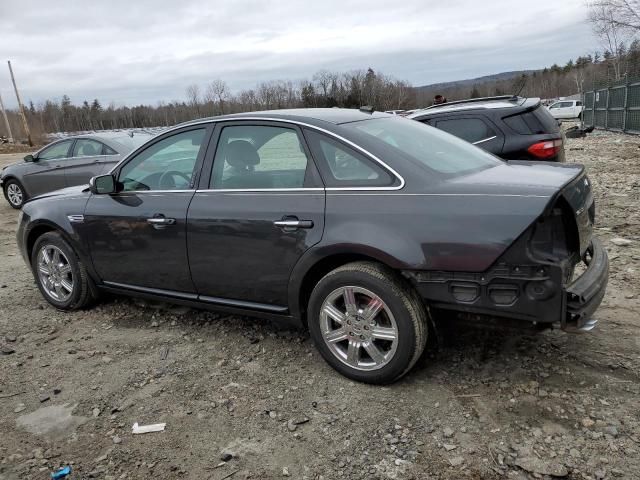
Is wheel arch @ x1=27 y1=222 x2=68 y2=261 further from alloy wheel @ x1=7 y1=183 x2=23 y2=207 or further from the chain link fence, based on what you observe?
the chain link fence

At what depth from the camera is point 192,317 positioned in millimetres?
4570

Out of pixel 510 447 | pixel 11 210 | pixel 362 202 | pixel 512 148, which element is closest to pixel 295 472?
pixel 510 447

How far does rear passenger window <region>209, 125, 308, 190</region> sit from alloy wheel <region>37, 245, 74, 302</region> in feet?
6.35

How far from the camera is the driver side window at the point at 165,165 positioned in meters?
3.99

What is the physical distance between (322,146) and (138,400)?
1.94 m

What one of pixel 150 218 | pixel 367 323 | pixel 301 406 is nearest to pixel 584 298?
pixel 367 323

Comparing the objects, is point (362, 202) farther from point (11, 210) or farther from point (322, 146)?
point (11, 210)

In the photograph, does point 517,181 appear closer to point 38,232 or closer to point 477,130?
point 477,130

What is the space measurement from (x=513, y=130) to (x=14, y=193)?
10.0 meters

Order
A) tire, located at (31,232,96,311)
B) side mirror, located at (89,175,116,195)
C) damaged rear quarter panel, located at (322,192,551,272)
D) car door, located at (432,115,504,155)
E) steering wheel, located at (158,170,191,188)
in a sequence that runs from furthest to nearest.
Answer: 1. car door, located at (432,115,504,155)
2. tire, located at (31,232,96,311)
3. side mirror, located at (89,175,116,195)
4. steering wheel, located at (158,170,191,188)
5. damaged rear quarter panel, located at (322,192,551,272)

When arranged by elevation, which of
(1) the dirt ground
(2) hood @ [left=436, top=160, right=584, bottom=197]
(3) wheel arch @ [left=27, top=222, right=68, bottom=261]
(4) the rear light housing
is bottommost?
(1) the dirt ground

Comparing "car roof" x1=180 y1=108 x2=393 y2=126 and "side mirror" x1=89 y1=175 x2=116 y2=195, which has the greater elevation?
"car roof" x1=180 y1=108 x2=393 y2=126

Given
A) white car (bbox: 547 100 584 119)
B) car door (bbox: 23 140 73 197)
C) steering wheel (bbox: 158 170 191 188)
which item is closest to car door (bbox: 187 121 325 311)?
steering wheel (bbox: 158 170 191 188)

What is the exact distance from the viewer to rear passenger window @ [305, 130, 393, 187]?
318 centimetres
